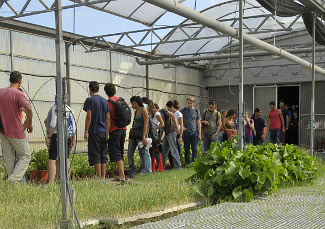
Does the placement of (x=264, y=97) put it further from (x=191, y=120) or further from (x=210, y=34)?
(x=191, y=120)

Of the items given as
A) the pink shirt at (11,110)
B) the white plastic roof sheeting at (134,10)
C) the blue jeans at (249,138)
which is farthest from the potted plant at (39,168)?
the white plastic roof sheeting at (134,10)

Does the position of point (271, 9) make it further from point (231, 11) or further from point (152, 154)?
point (231, 11)

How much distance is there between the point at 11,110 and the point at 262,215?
3802 millimetres

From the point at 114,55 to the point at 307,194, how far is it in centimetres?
1224

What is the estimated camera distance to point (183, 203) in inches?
201

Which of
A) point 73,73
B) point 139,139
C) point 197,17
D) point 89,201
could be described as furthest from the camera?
point 73,73

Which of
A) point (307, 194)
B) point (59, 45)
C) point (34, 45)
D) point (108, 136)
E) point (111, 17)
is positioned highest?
point (111, 17)

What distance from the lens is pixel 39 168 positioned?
857 centimetres

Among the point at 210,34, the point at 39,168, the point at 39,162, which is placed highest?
the point at 210,34

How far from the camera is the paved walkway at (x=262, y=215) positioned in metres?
4.02

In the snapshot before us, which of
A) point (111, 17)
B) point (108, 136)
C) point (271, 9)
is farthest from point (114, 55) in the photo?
point (108, 136)

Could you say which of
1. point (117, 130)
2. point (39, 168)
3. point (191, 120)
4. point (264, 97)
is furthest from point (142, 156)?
point (264, 97)

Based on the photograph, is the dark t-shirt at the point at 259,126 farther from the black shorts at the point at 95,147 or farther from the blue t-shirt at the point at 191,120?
the black shorts at the point at 95,147

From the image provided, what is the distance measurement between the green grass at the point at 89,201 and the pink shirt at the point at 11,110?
2.48ft
